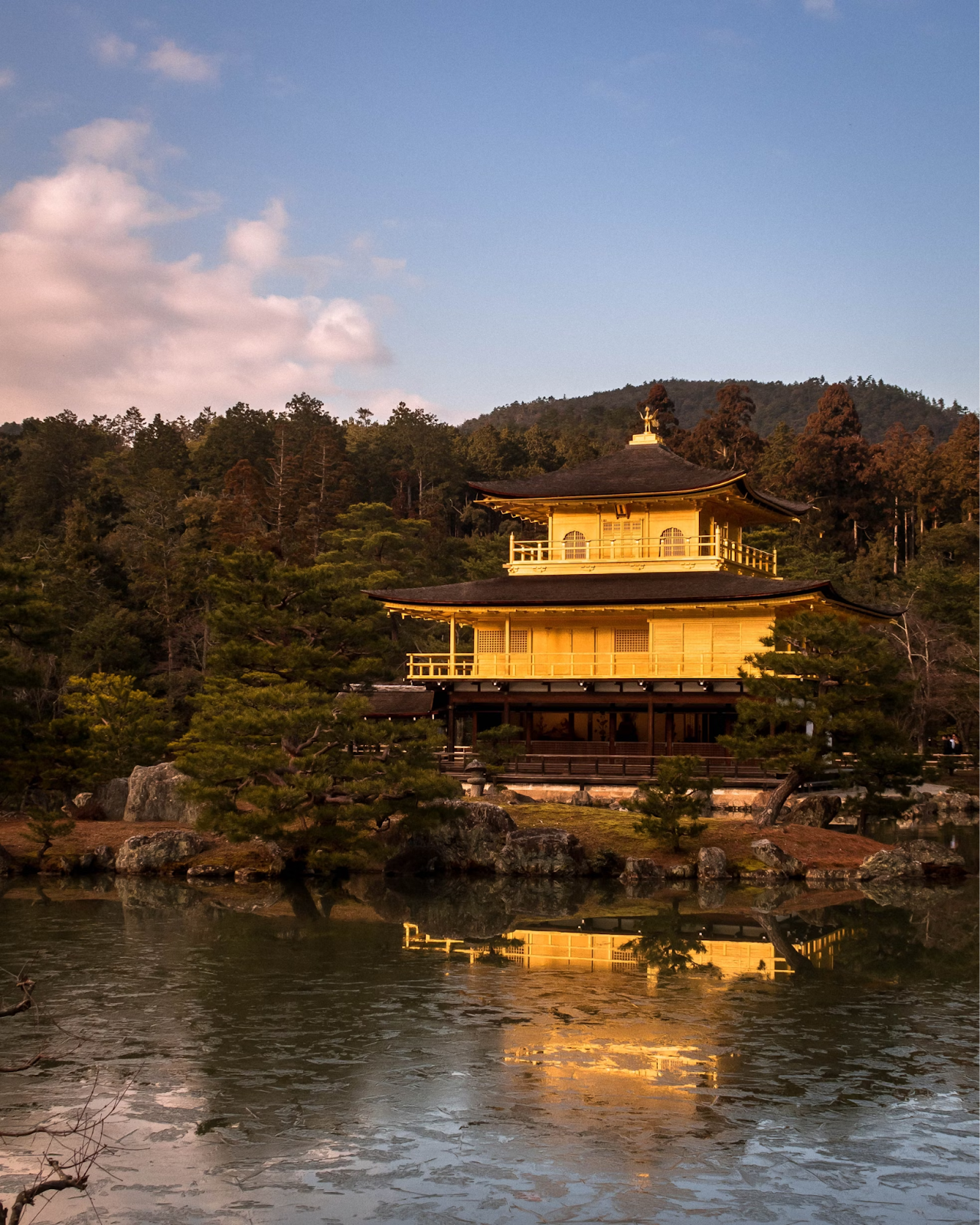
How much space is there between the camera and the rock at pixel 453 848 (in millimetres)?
28922

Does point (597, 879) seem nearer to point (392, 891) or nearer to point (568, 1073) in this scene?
point (392, 891)

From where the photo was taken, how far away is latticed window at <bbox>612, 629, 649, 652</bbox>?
1560 inches

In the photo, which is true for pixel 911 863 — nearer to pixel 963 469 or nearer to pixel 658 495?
pixel 658 495

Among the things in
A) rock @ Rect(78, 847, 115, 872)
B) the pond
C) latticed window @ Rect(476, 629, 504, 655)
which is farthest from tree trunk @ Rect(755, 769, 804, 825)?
rock @ Rect(78, 847, 115, 872)

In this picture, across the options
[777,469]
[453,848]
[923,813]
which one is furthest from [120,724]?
[777,469]

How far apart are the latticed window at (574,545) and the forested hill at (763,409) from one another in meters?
87.6

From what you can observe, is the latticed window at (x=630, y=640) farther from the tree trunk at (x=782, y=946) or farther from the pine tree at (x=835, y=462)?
the pine tree at (x=835, y=462)

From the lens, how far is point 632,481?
41.8 meters

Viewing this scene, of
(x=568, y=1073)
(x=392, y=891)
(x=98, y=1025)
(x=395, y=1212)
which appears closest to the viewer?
(x=395, y=1212)

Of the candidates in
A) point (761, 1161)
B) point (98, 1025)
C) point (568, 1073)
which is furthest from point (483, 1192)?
point (98, 1025)

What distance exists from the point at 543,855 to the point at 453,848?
223 centimetres

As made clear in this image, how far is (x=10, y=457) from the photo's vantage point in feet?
282

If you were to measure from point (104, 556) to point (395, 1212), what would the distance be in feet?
182

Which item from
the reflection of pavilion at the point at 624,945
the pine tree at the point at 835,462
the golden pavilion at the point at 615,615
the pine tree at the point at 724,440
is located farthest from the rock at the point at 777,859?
the pine tree at the point at 724,440
